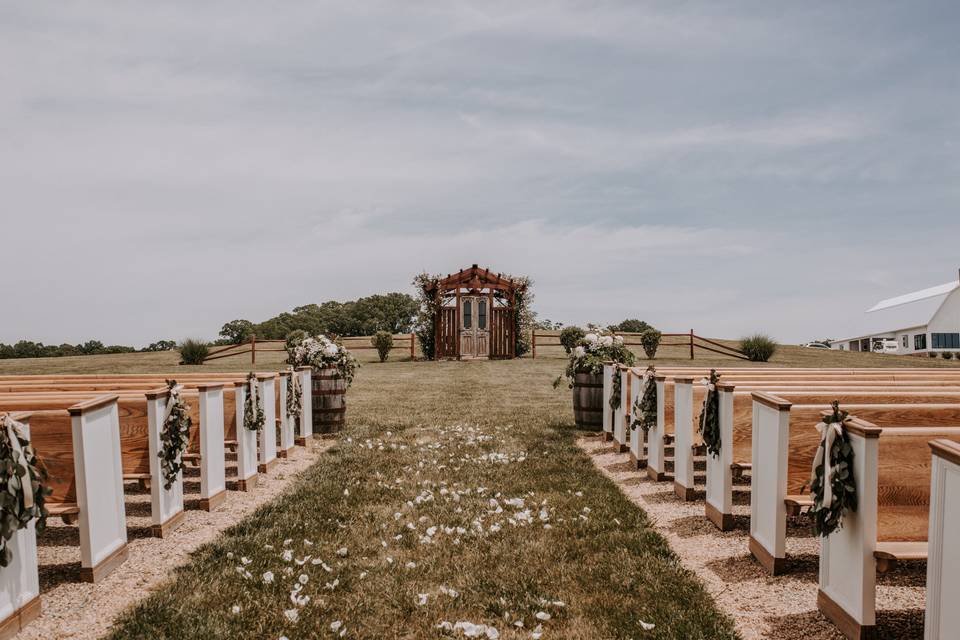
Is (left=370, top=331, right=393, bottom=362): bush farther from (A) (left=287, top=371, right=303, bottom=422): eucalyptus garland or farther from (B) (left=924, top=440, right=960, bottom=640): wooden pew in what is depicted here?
(B) (left=924, top=440, right=960, bottom=640): wooden pew

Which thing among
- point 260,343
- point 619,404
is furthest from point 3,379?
point 260,343

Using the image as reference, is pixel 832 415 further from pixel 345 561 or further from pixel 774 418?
pixel 345 561

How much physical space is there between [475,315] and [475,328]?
609 mm

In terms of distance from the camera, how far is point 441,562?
504cm

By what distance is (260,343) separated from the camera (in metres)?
36.9

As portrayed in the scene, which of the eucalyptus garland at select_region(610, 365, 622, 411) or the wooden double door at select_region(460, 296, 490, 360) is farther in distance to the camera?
the wooden double door at select_region(460, 296, 490, 360)

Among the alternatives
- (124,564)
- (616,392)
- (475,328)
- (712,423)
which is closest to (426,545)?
(124,564)

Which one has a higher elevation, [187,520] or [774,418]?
[774,418]

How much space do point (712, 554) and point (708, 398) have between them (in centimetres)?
143

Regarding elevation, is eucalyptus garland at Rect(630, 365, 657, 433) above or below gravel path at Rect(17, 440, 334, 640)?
above

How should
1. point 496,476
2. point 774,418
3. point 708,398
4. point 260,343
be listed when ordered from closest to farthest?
1. point 774,418
2. point 708,398
3. point 496,476
4. point 260,343

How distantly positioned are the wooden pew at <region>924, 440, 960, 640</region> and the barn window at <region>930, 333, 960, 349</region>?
52635mm

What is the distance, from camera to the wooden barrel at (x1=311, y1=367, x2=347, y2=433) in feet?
36.0

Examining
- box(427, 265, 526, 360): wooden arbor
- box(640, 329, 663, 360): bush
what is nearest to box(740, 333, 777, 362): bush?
box(640, 329, 663, 360): bush
